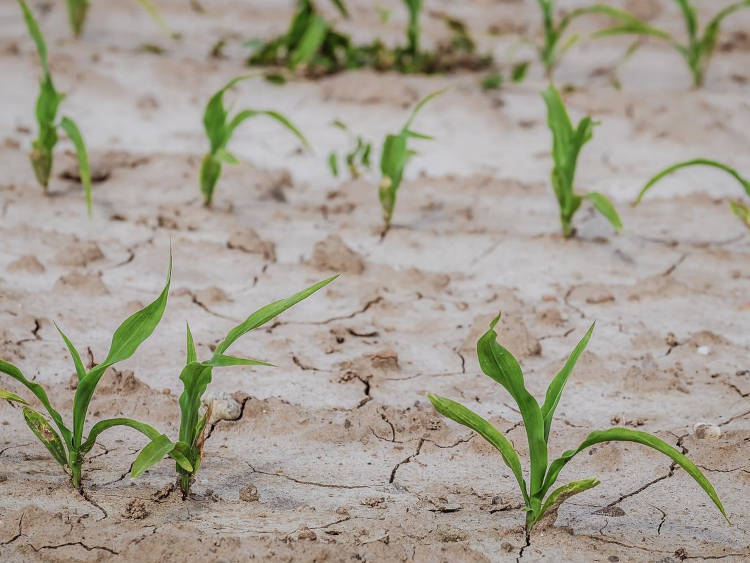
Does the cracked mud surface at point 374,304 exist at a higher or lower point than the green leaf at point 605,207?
lower

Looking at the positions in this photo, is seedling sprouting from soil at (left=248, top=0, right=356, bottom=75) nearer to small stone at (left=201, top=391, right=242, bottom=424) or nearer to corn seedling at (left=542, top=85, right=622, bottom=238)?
corn seedling at (left=542, top=85, right=622, bottom=238)

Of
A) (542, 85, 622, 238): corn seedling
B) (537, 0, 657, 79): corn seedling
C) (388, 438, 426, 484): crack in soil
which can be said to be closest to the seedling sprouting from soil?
(537, 0, 657, 79): corn seedling

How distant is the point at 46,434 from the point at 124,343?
244 millimetres

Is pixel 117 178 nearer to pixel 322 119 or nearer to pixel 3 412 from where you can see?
pixel 322 119

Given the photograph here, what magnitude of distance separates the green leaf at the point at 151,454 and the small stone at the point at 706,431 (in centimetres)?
118

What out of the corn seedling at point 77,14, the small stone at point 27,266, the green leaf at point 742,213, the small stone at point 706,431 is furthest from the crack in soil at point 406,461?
the corn seedling at point 77,14

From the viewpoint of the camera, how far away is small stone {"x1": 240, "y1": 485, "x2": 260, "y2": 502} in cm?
194

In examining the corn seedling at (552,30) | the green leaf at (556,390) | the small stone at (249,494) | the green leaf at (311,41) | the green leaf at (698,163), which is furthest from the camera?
the green leaf at (311,41)

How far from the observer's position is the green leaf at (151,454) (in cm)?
174

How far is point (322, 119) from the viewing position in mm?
4016

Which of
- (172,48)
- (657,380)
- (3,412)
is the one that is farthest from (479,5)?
(3,412)

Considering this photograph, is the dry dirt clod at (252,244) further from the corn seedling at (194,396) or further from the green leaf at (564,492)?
the green leaf at (564,492)

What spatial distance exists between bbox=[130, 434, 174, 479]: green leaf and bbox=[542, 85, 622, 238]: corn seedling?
1.70 m

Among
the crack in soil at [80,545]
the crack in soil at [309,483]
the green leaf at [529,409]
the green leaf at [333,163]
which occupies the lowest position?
the crack in soil at [309,483]
